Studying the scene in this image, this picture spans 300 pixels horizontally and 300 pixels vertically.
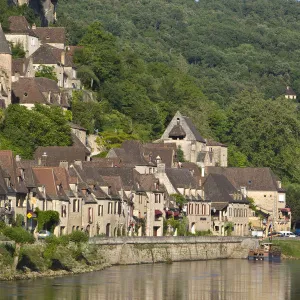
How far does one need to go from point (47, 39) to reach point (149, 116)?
14948 mm

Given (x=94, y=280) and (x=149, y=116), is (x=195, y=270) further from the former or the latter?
(x=149, y=116)

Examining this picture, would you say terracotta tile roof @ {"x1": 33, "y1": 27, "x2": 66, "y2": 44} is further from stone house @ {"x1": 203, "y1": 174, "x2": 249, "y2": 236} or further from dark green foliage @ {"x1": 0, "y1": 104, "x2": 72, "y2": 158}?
stone house @ {"x1": 203, "y1": 174, "x2": 249, "y2": 236}

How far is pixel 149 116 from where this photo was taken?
501ft

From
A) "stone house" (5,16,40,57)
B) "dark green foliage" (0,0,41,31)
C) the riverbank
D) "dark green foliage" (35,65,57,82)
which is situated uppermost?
"dark green foliage" (0,0,41,31)

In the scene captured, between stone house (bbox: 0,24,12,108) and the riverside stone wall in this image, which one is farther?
stone house (bbox: 0,24,12,108)

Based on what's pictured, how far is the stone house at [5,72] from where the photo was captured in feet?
402

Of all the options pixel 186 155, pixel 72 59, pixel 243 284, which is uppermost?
pixel 72 59

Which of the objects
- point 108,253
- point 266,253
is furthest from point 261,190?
point 108,253

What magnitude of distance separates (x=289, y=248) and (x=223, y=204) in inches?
281

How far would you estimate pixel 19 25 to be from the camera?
143 meters

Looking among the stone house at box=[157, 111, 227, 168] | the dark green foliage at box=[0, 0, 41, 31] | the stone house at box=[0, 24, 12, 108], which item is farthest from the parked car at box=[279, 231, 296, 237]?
the dark green foliage at box=[0, 0, 41, 31]

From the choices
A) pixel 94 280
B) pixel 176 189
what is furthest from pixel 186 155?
pixel 94 280

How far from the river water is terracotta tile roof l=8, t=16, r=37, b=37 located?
49.5m

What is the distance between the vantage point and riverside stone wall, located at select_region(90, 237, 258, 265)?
3667 inches
